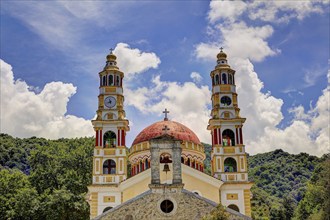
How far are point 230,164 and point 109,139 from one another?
898 centimetres

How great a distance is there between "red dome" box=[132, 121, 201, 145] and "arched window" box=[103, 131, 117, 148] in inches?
78.4

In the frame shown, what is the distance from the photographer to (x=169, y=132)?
118 ft

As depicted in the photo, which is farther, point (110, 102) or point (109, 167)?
point (110, 102)

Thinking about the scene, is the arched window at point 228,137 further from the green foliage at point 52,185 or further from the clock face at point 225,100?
the green foliage at point 52,185

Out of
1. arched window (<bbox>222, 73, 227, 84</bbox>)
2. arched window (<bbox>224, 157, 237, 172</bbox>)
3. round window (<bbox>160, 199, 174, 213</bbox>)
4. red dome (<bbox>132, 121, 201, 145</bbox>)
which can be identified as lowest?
round window (<bbox>160, 199, 174, 213</bbox>)

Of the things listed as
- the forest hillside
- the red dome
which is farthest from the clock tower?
the forest hillside

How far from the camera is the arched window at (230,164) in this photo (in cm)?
3415

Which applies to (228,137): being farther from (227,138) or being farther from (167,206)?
(167,206)

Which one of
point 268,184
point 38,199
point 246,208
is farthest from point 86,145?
point 268,184

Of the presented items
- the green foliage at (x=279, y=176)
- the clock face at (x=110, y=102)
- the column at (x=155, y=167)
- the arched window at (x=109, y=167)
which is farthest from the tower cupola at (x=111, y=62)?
the green foliage at (x=279, y=176)

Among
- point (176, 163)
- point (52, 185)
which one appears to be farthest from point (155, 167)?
point (52, 185)

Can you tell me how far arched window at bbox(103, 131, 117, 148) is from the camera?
35469mm

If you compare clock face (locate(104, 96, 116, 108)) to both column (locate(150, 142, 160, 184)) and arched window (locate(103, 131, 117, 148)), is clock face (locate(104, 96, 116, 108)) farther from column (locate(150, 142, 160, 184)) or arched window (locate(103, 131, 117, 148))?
column (locate(150, 142, 160, 184))

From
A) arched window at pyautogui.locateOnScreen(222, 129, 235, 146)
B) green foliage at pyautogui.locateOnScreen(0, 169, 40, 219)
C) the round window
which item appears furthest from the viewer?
green foliage at pyautogui.locateOnScreen(0, 169, 40, 219)
